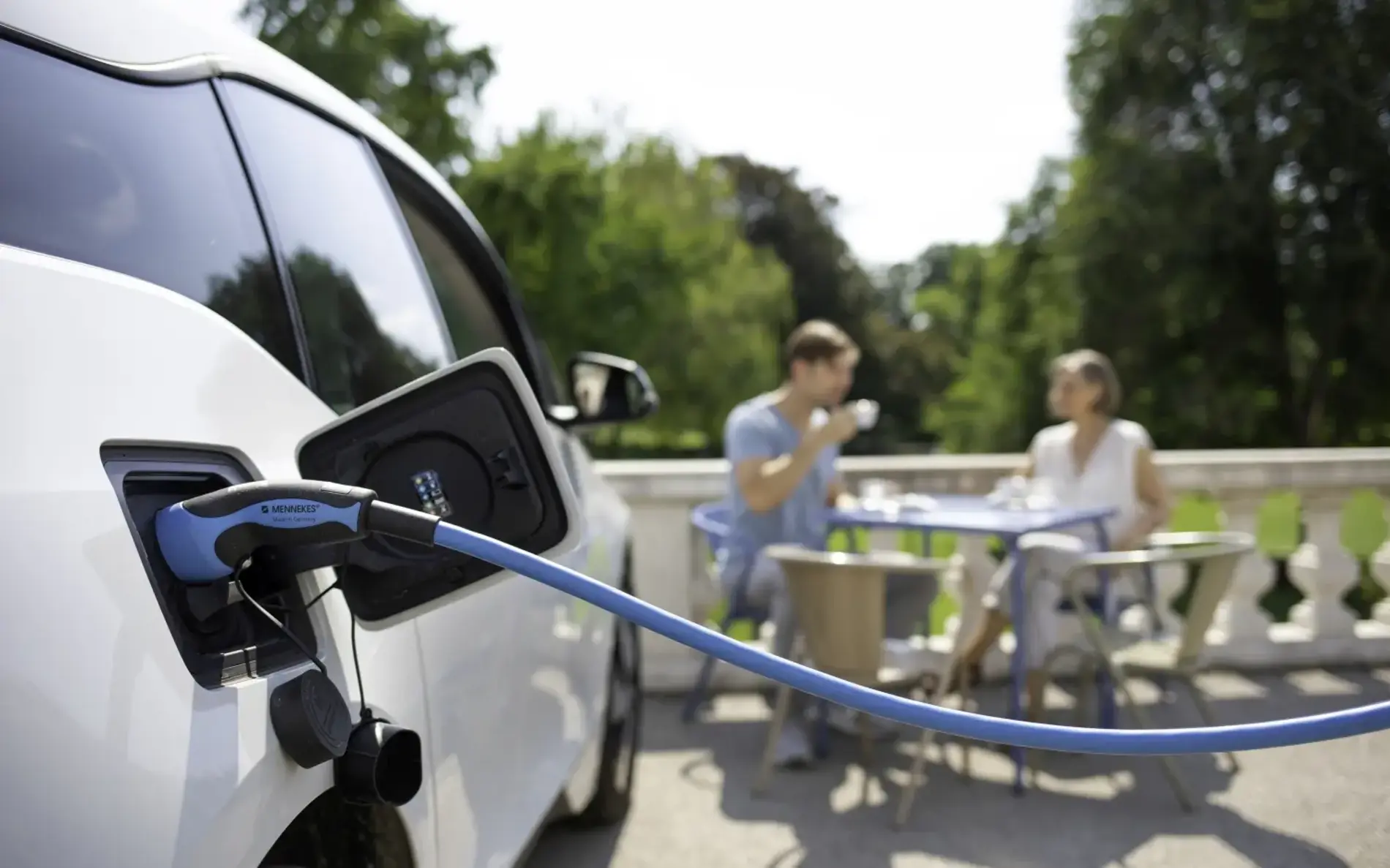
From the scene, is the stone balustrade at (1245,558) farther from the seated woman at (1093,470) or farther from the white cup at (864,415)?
the white cup at (864,415)

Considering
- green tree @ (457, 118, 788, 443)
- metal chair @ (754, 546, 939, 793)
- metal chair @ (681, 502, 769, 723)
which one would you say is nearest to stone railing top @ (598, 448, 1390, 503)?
metal chair @ (681, 502, 769, 723)

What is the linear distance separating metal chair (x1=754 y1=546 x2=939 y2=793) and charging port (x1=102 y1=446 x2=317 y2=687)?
2.95 metres

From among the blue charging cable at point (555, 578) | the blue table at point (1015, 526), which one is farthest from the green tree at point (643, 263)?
the blue charging cable at point (555, 578)

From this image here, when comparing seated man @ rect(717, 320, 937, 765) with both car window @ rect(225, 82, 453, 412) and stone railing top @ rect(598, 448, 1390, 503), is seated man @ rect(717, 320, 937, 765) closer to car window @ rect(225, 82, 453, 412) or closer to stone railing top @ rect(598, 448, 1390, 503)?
stone railing top @ rect(598, 448, 1390, 503)

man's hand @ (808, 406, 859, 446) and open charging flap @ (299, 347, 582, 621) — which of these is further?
man's hand @ (808, 406, 859, 446)

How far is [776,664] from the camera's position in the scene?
4.29 feet

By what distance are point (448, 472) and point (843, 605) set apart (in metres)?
2.91

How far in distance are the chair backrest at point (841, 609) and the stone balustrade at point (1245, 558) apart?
144cm

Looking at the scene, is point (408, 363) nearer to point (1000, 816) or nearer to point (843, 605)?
point (843, 605)

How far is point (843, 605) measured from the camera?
4.25m

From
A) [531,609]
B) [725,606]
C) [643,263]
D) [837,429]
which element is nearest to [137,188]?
[531,609]

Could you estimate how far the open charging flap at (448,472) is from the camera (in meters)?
1.47

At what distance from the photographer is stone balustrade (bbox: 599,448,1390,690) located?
6.34 metres

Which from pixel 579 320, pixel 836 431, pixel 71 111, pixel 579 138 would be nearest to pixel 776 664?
pixel 71 111
